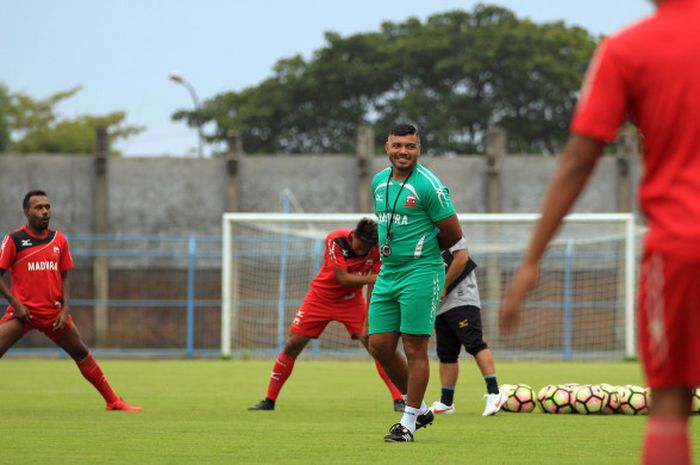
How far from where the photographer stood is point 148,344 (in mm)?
30484

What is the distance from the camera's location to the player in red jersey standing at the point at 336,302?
12219mm

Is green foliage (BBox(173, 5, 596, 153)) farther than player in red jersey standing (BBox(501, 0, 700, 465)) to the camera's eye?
Yes

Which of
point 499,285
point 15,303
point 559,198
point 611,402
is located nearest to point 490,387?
point 611,402

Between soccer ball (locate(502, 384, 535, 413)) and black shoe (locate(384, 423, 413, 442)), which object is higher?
black shoe (locate(384, 423, 413, 442))

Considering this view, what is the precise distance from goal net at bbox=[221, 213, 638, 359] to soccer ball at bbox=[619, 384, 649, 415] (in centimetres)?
1474

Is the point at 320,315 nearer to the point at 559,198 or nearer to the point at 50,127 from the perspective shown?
the point at 559,198

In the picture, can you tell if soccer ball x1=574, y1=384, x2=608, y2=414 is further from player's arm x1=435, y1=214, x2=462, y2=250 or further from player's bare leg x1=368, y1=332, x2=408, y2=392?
player's arm x1=435, y1=214, x2=462, y2=250

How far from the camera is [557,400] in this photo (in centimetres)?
1209

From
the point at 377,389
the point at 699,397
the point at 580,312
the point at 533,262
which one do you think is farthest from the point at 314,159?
the point at 533,262

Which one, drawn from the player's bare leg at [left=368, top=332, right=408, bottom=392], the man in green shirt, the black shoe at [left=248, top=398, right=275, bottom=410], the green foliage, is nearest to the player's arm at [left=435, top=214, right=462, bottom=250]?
the man in green shirt

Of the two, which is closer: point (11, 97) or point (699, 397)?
point (699, 397)

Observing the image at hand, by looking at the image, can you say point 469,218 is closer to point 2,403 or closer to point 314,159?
point 314,159

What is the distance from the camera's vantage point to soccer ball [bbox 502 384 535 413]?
481 inches

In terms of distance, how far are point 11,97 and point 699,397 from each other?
58479 mm
